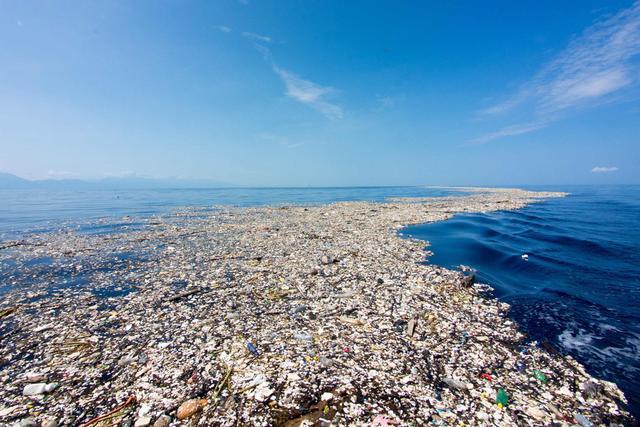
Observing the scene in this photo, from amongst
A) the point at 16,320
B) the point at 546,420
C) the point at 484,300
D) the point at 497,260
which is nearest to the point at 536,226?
the point at 497,260

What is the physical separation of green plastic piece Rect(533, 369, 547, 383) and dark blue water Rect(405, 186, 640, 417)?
1145 millimetres

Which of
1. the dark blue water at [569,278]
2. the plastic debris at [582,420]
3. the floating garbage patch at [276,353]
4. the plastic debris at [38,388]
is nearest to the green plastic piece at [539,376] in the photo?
the floating garbage patch at [276,353]

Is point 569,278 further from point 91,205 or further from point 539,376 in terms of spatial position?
point 91,205

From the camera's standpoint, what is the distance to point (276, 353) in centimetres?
552

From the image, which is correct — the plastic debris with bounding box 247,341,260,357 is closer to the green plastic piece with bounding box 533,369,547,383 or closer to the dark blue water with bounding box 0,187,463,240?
the green plastic piece with bounding box 533,369,547,383

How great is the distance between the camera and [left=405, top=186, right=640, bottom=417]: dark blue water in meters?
6.09

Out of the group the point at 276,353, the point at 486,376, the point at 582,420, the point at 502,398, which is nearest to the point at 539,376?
the point at 582,420

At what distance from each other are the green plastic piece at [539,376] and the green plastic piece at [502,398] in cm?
99

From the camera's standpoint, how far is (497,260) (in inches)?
511

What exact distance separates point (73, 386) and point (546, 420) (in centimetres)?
812

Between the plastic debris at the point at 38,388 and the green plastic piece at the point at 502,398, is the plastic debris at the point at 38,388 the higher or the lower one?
the lower one

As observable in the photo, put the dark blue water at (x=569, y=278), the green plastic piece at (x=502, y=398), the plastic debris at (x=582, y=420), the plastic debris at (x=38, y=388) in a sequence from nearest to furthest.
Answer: the plastic debris at (x=582, y=420)
the green plastic piece at (x=502, y=398)
the plastic debris at (x=38, y=388)
the dark blue water at (x=569, y=278)

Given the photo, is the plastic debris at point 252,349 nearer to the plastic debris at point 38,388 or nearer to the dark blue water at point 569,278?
the plastic debris at point 38,388

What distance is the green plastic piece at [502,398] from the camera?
14.3 feet
